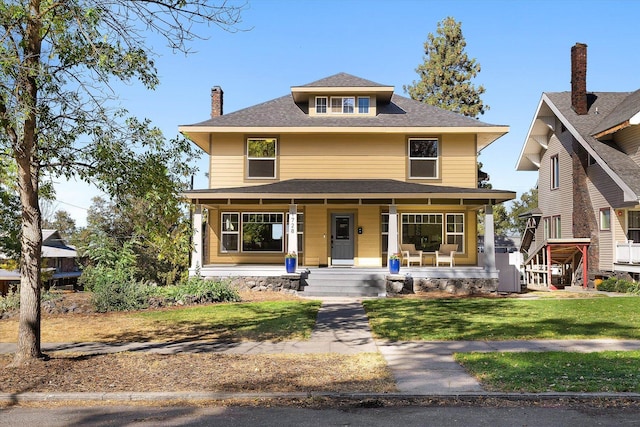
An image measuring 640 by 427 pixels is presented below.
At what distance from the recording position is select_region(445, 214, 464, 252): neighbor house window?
22078 millimetres

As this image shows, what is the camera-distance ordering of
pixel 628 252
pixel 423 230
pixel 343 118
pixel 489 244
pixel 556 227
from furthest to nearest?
pixel 556 227
pixel 343 118
pixel 423 230
pixel 628 252
pixel 489 244

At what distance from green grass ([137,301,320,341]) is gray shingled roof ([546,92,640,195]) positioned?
1405 cm

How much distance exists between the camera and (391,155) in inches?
875

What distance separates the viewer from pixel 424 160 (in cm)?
2222

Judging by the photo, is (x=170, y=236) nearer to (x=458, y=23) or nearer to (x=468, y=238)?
(x=468, y=238)

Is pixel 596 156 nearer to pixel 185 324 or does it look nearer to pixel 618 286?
pixel 618 286

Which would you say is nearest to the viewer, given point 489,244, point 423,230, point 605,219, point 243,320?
point 243,320

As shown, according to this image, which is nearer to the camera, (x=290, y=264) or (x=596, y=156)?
(x=290, y=264)

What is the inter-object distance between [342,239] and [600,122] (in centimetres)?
1381

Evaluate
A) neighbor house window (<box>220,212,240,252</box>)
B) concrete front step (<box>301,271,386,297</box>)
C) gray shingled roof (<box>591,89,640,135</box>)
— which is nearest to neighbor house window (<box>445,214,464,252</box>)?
concrete front step (<box>301,271,386,297</box>)

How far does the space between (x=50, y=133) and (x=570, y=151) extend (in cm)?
2410

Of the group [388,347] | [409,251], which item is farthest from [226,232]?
[388,347]

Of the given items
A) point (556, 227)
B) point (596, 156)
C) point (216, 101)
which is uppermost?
point (216, 101)

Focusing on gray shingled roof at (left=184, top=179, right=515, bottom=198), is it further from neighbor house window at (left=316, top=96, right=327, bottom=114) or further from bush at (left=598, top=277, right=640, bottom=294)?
bush at (left=598, top=277, right=640, bottom=294)
